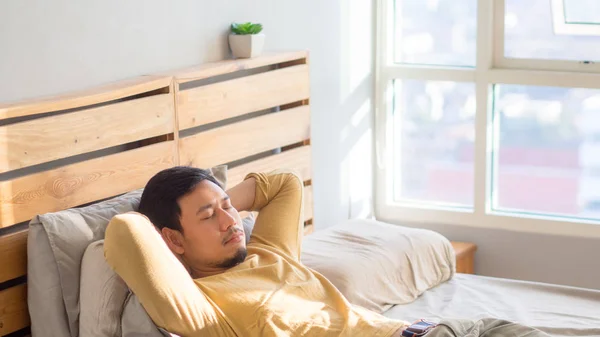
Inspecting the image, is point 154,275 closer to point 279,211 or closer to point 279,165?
point 279,211

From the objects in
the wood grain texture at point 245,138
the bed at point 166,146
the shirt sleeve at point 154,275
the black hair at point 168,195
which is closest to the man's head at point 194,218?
the black hair at point 168,195

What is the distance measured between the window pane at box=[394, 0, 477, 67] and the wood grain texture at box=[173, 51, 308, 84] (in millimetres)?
877

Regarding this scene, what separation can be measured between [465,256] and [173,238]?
75.2 inches

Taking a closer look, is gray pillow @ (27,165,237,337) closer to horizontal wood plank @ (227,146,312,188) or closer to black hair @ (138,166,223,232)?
black hair @ (138,166,223,232)

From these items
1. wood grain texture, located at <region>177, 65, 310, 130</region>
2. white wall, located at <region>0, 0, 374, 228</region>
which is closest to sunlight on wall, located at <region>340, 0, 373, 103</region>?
white wall, located at <region>0, 0, 374, 228</region>

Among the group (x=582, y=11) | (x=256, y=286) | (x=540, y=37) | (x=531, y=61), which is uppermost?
(x=582, y=11)

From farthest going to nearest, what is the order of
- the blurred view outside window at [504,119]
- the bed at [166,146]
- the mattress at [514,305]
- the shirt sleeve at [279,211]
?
the blurred view outside window at [504,119] → the mattress at [514,305] → the shirt sleeve at [279,211] → the bed at [166,146]

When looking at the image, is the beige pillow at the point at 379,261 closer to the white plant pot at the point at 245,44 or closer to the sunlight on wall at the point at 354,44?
the white plant pot at the point at 245,44

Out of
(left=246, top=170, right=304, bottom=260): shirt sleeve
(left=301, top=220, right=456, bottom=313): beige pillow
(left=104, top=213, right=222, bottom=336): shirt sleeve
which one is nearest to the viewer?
(left=104, top=213, right=222, bottom=336): shirt sleeve

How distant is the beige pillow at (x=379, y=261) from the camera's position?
288 centimetres

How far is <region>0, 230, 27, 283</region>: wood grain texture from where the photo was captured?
2.28 m

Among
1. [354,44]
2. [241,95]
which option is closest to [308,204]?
[241,95]

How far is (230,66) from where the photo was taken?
121 inches

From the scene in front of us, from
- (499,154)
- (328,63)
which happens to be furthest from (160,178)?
(499,154)
